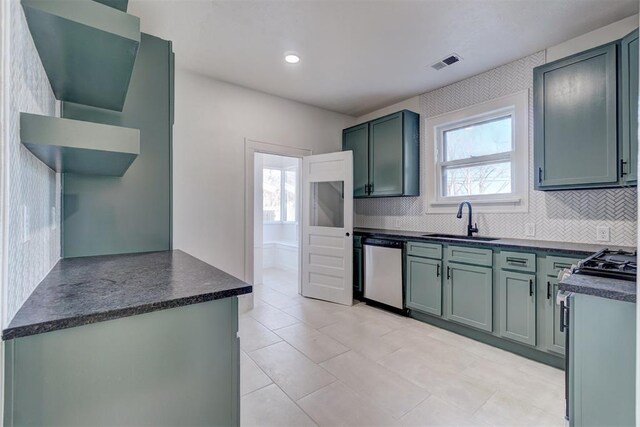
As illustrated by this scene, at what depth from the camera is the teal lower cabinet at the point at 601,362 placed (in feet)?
3.57

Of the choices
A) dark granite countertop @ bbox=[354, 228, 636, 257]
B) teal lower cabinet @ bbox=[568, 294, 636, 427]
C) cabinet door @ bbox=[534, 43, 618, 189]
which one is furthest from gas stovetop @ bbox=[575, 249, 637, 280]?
cabinet door @ bbox=[534, 43, 618, 189]

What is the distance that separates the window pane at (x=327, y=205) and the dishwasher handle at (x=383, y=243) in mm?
406

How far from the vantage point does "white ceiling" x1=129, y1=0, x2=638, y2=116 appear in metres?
A: 2.17

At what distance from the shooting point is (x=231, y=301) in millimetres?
1088

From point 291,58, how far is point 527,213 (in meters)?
2.71

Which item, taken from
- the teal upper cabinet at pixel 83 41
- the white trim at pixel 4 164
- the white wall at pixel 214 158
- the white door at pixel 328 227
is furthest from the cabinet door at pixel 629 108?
the white wall at pixel 214 158

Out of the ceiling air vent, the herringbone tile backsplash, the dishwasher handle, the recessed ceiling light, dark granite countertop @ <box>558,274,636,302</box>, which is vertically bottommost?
the dishwasher handle

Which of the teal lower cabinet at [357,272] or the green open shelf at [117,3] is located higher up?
the green open shelf at [117,3]

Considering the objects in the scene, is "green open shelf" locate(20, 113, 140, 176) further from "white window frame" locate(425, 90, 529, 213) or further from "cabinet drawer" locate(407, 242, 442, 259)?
"white window frame" locate(425, 90, 529, 213)

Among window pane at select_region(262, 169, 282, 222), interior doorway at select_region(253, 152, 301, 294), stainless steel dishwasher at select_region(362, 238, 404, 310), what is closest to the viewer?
stainless steel dishwasher at select_region(362, 238, 404, 310)

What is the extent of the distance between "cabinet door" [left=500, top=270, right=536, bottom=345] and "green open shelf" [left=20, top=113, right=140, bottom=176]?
9.07 ft

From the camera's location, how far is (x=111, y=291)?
3.45 ft

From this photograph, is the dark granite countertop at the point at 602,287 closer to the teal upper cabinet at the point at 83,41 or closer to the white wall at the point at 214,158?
the teal upper cabinet at the point at 83,41

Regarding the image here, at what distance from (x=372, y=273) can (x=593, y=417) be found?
8.31 feet
